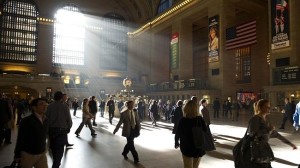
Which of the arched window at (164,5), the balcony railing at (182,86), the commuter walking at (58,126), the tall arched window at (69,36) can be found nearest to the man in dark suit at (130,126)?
the commuter walking at (58,126)

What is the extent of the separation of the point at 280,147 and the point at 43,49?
36.4 meters

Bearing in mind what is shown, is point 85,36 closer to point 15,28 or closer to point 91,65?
point 91,65

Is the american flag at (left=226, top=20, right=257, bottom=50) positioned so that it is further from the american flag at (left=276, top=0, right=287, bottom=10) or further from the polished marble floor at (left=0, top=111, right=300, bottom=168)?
the polished marble floor at (left=0, top=111, right=300, bottom=168)

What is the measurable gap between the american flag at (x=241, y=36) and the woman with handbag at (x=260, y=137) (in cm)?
1581

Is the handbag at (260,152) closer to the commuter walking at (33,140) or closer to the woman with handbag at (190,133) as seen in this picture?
the woman with handbag at (190,133)

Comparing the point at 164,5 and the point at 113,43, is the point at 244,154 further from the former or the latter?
the point at 113,43

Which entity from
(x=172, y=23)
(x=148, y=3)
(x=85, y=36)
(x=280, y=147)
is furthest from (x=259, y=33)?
(x=85, y=36)

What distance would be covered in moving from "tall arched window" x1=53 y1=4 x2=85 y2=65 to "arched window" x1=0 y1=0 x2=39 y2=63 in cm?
315

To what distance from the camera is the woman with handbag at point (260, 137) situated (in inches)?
126

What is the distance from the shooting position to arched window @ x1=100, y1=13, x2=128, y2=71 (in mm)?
42281

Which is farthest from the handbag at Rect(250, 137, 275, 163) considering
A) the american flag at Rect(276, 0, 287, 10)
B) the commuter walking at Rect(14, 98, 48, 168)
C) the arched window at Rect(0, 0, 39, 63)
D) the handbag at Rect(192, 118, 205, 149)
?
the arched window at Rect(0, 0, 39, 63)

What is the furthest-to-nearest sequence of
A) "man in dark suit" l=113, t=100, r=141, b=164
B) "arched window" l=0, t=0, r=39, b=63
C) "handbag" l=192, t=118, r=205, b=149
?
"arched window" l=0, t=0, r=39, b=63, "man in dark suit" l=113, t=100, r=141, b=164, "handbag" l=192, t=118, r=205, b=149

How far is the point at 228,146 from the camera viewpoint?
7.67m

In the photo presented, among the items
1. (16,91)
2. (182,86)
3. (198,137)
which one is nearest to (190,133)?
(198,137)
